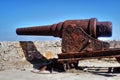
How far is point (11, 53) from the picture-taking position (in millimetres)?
10180

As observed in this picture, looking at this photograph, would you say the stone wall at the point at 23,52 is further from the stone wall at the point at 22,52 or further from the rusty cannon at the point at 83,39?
the rusty cannon at the point at 83,39

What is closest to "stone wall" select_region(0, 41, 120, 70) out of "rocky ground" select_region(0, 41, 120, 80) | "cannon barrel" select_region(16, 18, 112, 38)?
"rocky ground" select_region(0, 41, 120, 80)

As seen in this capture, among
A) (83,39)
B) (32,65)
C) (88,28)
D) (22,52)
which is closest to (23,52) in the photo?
(22,52)

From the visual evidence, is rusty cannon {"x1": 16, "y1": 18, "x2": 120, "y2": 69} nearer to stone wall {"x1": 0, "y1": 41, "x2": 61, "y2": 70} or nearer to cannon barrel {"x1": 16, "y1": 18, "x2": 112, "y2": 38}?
cannon barrel {"x1": 16, "y1": 18, "x2": 112, "y2": 38}

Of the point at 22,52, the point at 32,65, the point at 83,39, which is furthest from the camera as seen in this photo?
the point at 22,52

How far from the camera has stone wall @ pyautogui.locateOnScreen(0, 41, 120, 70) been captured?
32.5ft

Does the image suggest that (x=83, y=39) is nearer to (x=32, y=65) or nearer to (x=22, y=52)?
(x=32, y=65)

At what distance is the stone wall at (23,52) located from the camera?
9.90 metres

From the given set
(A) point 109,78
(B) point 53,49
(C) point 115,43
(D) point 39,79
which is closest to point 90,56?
(A) point 109,78

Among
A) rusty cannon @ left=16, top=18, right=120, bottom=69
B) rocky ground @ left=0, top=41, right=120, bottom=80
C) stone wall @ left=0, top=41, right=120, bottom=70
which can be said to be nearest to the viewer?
rocky ground @ left=0, top=41, right=120, bottom=80

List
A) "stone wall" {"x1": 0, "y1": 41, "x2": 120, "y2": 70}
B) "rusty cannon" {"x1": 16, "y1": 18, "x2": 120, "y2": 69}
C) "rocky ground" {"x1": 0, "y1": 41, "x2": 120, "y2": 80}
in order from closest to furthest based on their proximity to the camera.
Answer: "rocky ground" {"x1": 0, "y1": 41, "x2": 120, "y2": 80} < "rusty cannon" {"x1": 16, "y1": 18, "x2": 120, "y2": 69} < "stone wall" {"x1": 0, "y1": 41, "x2": 120, "y2": 70}

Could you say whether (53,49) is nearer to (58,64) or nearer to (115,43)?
(58,64)

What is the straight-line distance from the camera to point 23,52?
10.4m

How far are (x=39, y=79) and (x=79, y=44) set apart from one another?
2.01 meters
